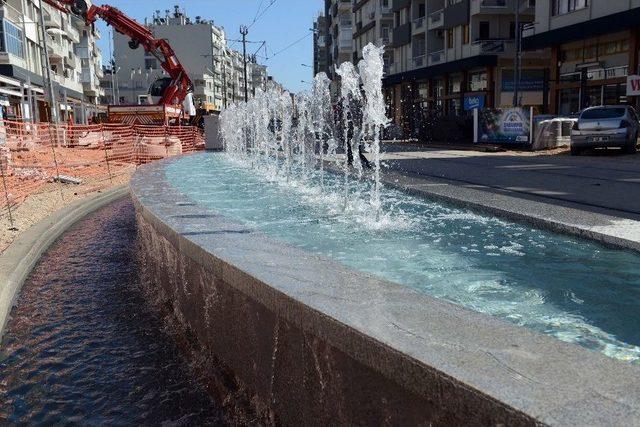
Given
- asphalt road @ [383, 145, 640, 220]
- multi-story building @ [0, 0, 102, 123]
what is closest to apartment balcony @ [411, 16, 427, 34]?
multi-story building @ [0, 0, 102, 123]

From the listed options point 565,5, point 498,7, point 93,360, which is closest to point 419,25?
point 498,7

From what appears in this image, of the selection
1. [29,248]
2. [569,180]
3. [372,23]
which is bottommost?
[29,248]

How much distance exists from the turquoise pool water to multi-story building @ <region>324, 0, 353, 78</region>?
223 feet

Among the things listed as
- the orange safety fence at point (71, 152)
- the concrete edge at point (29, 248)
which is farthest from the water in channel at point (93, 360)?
the orange safety fence at point (71, 152)

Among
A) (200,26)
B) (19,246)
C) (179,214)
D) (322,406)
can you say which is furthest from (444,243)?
(200,26)

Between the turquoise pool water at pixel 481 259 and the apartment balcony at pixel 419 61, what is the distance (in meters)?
42.6

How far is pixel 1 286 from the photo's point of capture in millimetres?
6004

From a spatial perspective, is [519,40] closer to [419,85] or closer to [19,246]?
[419,85]

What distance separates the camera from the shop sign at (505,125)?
24195 millimetres

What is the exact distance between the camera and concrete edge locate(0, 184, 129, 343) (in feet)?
19.9

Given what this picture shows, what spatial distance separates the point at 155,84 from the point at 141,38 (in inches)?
145

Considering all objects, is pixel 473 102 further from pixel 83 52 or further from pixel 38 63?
pixel 83 52

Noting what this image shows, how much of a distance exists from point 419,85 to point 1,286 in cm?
4967

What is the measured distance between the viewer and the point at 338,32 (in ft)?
253
